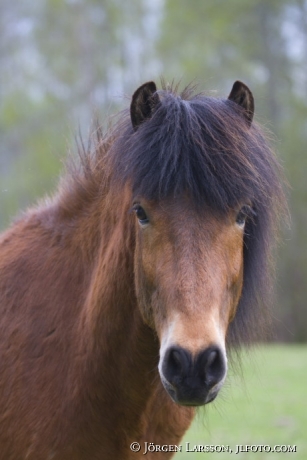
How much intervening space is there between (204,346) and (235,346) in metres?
0.96

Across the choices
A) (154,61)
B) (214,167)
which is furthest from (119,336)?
(154,61)

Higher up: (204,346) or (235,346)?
(204,346)

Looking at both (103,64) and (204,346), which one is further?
(103,64)

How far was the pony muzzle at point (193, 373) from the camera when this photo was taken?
2.56m

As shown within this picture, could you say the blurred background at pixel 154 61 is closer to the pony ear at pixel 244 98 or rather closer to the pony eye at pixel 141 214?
the pony ear at pixel 244 98

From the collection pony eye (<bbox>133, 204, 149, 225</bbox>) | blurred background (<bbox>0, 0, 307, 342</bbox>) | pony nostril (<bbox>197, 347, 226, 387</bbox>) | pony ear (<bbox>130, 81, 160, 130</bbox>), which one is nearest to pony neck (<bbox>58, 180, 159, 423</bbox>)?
pony eye (<bbox>133, 204, 149, 225</bbox>)

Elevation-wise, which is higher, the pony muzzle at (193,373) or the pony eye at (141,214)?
the pony eye at (141,214)

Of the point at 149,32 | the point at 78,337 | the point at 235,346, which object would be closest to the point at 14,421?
the point at 78,337

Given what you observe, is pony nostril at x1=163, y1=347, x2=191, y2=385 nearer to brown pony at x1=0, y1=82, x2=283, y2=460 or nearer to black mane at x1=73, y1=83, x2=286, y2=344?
brown pony at x1=0, y1=82, x2=283, y2=460

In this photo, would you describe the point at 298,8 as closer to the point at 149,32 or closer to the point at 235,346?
the point at 149,32

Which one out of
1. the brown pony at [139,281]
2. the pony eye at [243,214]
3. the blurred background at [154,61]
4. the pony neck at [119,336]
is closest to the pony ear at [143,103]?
the brown pony at [139,281]

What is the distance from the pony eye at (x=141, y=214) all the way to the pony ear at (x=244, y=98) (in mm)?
699

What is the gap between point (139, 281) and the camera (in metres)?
3.12

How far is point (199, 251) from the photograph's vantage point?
284 centimetres
